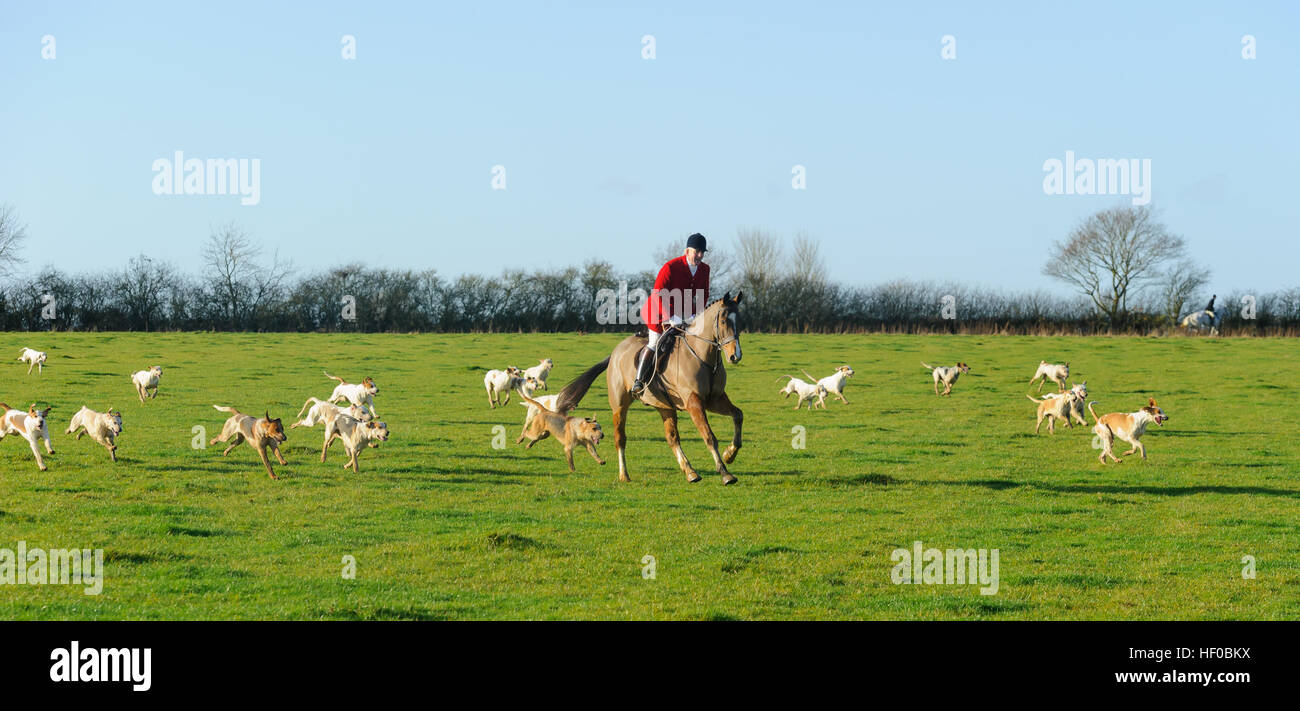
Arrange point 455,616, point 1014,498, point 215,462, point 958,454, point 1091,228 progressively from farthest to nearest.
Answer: point 1091,228
point 958,454
point 215,462
point 1014,498
point 455,616

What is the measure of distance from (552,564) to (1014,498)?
325 inches

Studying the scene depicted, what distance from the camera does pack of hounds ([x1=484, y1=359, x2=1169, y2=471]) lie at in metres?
18.4

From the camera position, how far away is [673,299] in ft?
56.4

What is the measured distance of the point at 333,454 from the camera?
19.9 metres

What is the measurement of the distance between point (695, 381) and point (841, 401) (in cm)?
1586

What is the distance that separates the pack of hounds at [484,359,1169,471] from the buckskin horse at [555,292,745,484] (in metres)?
0.91

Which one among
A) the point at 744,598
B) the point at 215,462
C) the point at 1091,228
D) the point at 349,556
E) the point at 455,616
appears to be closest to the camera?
the point at 455,616

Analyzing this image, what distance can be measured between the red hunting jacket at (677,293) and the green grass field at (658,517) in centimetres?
264

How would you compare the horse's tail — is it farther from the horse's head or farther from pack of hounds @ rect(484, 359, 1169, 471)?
the horse's head

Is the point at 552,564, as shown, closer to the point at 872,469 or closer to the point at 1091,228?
the point at 872,469

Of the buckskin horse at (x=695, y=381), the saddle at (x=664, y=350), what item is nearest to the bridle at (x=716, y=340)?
the buckskin horse at (x=695, y=381)

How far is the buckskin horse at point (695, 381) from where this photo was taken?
16.1m

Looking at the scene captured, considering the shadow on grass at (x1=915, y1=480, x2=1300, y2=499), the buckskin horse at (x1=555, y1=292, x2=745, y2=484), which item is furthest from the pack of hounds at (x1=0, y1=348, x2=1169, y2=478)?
the shadow on grass at (x1=915, y1=480, x2=1300, y2=499)

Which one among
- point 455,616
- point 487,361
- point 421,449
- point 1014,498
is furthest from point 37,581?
point 487,361
